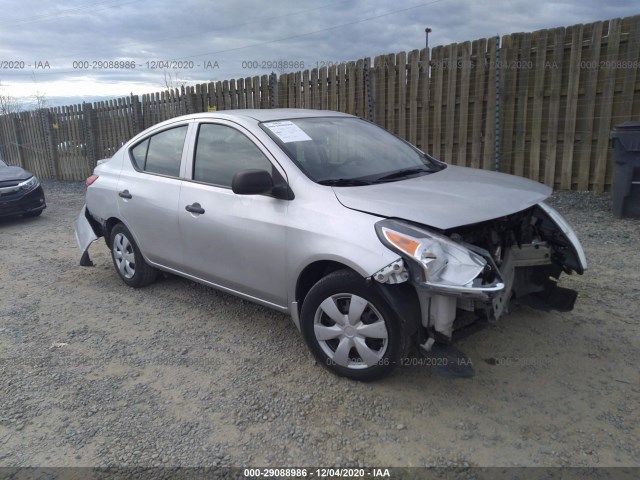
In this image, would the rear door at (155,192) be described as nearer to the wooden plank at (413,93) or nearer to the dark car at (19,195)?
the wooden plank at (413,93)

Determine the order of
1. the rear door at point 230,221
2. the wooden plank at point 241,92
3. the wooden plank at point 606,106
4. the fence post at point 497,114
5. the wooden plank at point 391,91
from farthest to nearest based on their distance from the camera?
the wooden plank at point 241,92
the wooden plank at point 391,91
the fence post at point 497,114
the wooden plank at point 606,106
the rear door at point 230,221

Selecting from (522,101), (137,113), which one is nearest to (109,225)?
(522,101)

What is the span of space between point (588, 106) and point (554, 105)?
454 mm

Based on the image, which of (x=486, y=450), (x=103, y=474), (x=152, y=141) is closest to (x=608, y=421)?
(x=486, y=450)

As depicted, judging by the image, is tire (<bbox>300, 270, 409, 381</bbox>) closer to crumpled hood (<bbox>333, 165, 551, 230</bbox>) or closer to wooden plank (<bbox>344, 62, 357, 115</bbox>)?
crumpled hood (<bbox>333, 165, 551, 230</bbox>)

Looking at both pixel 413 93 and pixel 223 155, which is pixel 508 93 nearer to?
pixel 413 93

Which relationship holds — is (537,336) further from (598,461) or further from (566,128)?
(566,128)

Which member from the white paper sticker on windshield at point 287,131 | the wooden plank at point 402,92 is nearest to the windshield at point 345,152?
the white paper sticker on windshield at point 287,131

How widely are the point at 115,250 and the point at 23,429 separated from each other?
2.56 m

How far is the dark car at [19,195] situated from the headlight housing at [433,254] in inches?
336

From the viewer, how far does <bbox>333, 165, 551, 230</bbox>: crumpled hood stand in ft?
9.49

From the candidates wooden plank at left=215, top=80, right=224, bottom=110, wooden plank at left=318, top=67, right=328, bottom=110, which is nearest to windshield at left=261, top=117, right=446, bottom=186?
wooden plank at left=318, top=67, right=328, bottom=110

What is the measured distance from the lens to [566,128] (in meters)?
7.40

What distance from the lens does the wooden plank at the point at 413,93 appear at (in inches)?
333
